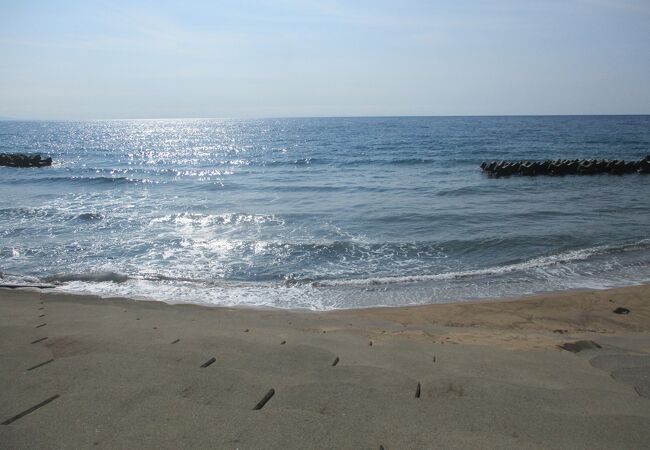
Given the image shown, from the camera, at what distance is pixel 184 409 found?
3.64 metres

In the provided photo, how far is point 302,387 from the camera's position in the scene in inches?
163

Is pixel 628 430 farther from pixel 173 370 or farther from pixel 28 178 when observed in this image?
pixel 28 178

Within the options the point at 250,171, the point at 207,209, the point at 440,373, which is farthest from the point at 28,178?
the point at 440,373

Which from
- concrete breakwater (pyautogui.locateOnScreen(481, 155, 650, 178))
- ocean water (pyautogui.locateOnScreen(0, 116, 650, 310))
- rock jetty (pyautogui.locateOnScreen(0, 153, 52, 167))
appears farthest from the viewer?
rock jetty (pyautogui.locateOnScreen(0, 153, 52, 167))

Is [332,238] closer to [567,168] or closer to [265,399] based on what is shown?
[265,399]

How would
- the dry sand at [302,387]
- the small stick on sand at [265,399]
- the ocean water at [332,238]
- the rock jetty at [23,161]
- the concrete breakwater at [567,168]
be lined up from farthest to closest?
the rock jetty at [23,161], the concrete breakwater at [567,168], the ocean water at [332,238], the small stick on sand at [265,399], the dry sand at [302,387]

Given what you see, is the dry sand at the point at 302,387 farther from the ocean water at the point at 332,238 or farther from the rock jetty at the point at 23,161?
the rock jetty at the point at 23,161

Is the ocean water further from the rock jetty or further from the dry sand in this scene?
the rock jetty

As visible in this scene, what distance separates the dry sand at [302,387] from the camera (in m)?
3.32

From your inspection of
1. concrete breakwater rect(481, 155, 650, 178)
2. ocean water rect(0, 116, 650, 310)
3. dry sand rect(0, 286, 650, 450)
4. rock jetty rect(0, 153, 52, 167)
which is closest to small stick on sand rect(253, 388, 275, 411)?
dry sand rect(0, 286, 650, 450)

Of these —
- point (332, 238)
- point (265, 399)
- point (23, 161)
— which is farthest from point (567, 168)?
point (23, 161)

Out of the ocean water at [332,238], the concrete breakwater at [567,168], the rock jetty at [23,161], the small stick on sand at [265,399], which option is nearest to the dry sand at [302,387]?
the small stick on sand at [265,399]

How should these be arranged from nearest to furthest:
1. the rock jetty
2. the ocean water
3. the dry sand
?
the dry sand
the ocean water
the rock jetty

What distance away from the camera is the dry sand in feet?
10.9
